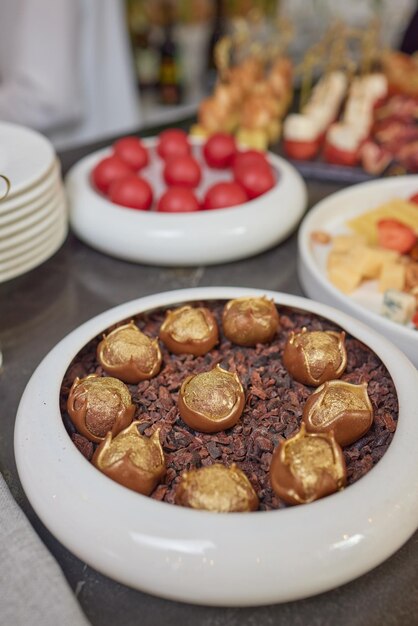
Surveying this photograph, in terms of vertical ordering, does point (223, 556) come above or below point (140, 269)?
above

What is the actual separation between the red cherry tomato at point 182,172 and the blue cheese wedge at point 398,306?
509 mm

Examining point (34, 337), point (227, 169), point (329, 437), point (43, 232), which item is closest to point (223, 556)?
point (329, 437)

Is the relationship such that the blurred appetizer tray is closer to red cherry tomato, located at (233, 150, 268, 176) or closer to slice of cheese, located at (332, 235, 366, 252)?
red cherry tomato, located at (233, 150, 268, 176)

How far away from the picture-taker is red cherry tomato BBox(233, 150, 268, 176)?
1313 mm

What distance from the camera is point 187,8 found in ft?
10.4

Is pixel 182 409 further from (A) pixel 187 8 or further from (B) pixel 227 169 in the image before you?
(A) pixel 187 8

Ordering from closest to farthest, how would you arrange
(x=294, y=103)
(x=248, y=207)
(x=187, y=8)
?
1. (x=248, y=207)
2. (x=294, y=103)
3. (x=187, y=8)

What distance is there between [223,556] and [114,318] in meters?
0.41

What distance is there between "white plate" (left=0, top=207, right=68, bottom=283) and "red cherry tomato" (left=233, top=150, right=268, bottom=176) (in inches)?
16.0

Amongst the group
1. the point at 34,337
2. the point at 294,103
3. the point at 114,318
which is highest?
the point at 114,318

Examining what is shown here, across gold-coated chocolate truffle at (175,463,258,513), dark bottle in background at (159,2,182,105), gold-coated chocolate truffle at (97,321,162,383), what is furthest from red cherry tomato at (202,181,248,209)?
dark bottle in background at (159,2,182,105)

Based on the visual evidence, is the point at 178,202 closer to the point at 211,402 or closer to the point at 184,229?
the point at 184,229

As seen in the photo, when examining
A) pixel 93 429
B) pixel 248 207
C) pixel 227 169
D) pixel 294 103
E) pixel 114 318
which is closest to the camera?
pixel 93 429

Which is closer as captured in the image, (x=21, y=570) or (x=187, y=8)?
(x=21, y=570)
